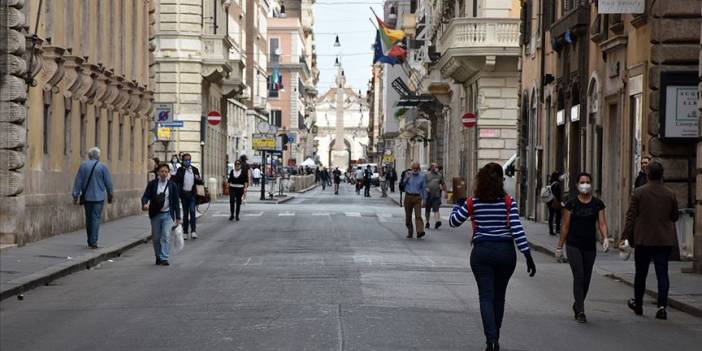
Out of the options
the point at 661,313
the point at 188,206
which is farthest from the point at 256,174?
the point at 661,313

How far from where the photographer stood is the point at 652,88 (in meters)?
25.4

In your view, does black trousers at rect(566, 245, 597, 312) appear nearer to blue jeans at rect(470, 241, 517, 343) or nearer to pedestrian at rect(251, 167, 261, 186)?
blue jeans at rect(470, 241, 517, 343)

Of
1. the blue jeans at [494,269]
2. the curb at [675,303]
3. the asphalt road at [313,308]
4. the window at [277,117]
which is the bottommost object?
the curb at [675,303]

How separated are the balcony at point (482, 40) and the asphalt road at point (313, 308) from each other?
27.9 meters

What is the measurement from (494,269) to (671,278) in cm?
876

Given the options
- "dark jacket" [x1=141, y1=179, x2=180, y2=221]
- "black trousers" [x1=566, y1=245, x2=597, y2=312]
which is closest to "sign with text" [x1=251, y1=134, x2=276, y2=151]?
"dark jacket" [x1=141, y1=179, x2=180, y2=221]

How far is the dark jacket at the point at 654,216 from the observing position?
16.6 meters

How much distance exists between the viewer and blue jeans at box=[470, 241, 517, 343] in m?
12.7

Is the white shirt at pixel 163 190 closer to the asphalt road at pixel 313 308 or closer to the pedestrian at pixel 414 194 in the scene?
the asphalt road at pixel 313 308

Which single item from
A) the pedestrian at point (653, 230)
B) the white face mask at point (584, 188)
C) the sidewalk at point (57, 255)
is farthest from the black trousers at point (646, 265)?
the sidewalk at point (57, 255)

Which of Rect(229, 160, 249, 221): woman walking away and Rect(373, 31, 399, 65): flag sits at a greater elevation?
Rect(373, 31, 399, 65): flag

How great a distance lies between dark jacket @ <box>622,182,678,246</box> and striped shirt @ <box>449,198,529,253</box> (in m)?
4.11

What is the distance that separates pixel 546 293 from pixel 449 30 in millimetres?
37871

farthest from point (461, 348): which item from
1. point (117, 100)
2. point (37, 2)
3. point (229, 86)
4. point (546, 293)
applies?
point (229, 86)
